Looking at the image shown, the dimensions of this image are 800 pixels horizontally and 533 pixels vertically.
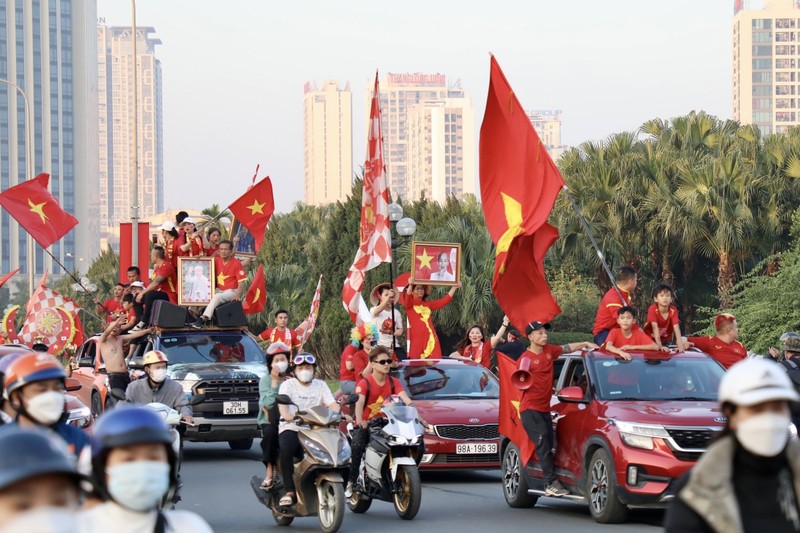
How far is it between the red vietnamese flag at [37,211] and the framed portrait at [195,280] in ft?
23.2

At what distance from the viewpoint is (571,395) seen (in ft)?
43.4

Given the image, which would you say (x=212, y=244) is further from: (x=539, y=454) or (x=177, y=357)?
(x=539, y=454)

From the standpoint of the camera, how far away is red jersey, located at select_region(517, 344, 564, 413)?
13.9m

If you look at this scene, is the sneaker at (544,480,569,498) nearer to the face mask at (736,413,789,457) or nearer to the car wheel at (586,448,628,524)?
the car wheel at (586,448,628,524)

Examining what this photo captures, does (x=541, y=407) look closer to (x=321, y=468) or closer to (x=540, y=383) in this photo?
(x=540, y=383)

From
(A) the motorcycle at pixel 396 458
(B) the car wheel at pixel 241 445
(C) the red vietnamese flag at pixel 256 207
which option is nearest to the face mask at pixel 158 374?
(A) the motorcycle at pixel 396 458

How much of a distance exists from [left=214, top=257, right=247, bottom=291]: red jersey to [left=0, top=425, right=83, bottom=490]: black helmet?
19.2 metres

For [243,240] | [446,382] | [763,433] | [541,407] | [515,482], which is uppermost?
[243,240]

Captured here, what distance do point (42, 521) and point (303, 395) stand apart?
397 inches

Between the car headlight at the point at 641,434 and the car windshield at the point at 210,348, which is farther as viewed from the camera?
the car windshield at the point at 210,348

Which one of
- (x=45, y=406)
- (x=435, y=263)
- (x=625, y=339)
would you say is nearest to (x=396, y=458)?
(x=625, y=339)

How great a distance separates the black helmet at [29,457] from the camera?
3.10 meters

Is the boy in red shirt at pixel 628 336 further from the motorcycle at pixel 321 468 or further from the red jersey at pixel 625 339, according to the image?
the motorcycle at pixel 321 468

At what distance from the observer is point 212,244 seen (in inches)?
934
